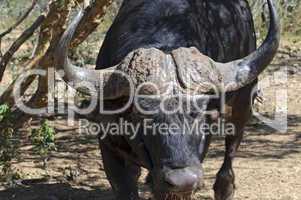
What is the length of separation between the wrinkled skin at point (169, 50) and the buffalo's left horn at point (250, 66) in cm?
20

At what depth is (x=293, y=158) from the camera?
777cm

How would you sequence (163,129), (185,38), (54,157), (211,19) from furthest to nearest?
1. (54,157)
2. (211,19)
3. (185,38)
4. (163,129)

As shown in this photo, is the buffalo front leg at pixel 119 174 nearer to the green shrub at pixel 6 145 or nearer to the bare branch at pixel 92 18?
the green shrub at pixel 6 145

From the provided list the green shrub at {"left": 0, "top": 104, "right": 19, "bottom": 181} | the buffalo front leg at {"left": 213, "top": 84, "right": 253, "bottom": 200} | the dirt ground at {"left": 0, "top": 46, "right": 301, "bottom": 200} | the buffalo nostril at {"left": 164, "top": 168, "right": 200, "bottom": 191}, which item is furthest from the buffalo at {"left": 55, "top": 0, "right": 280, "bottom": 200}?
the dirt ground at {"left": 0, "top": 46, "right": 301, "bottom": 200}

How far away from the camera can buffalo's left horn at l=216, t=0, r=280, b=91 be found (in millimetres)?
4621

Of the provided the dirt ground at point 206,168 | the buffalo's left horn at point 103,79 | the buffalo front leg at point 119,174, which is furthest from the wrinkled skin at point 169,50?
the dirt ground at point 206,168

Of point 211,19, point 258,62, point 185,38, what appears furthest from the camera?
point 211,19

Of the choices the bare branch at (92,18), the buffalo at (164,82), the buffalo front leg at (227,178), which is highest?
the bare branch at (92,18)

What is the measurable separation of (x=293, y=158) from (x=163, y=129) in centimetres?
375

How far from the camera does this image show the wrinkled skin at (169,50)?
4301 mm

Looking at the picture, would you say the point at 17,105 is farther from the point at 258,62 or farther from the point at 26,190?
the point at 258,62

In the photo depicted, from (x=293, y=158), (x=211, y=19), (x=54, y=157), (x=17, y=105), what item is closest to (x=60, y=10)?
(x=17, y=105)

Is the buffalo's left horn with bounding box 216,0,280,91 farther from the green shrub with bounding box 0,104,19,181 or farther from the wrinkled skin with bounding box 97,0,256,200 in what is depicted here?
the green shrub with bounding box 0,104,19,181

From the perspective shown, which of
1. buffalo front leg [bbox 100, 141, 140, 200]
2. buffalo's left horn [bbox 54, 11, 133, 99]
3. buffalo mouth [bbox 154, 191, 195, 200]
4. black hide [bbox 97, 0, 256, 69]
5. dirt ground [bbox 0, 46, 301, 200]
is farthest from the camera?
dirt ground [bbox 0, 46, 301, 200]
